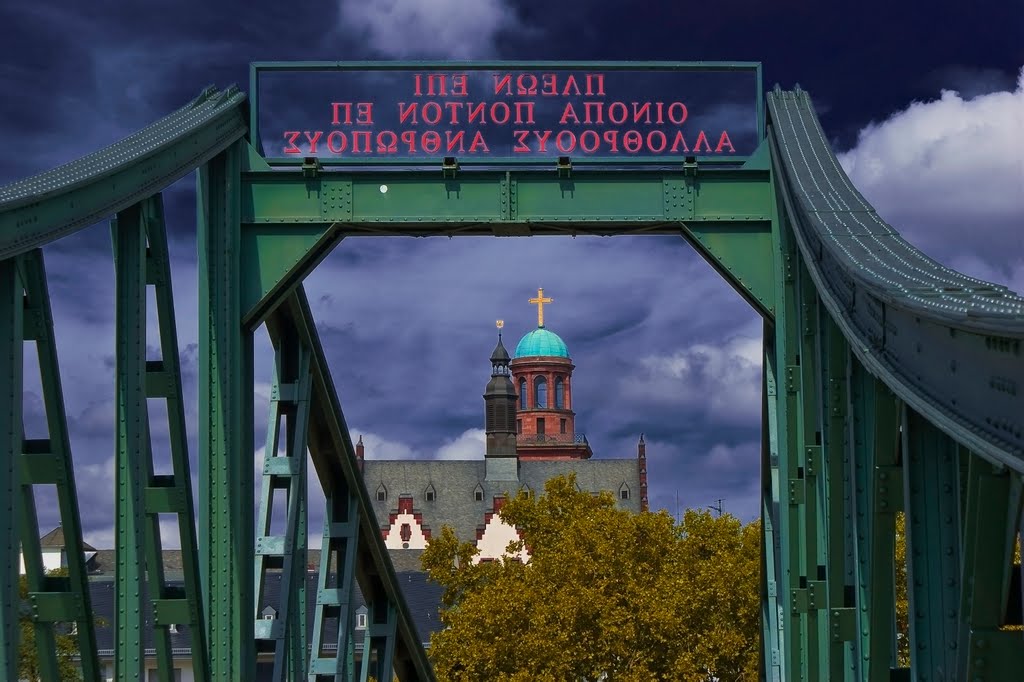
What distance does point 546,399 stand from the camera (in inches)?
5842

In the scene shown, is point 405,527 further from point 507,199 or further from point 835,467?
point 835,467

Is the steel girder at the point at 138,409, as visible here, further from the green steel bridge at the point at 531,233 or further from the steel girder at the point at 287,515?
the steel girder at the point at 287,515

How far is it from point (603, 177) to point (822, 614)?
454cm

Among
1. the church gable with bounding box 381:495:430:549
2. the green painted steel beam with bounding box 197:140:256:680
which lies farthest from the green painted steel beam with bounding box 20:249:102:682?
the church gable with bounding box 381:495:430:549

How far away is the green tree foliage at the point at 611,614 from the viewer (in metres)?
42.2

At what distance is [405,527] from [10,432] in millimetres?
127246

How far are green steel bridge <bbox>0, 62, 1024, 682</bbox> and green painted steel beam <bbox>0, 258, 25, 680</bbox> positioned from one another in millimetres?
13

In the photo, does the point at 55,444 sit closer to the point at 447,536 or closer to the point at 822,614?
the point at 822,614

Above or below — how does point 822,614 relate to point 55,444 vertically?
below

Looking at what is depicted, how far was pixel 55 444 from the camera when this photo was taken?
10148 millimetres

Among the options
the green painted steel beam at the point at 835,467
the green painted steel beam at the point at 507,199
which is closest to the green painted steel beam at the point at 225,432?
the green painted steel beam at the point at 507,199

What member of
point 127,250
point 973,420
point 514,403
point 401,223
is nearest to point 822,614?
point 401,223

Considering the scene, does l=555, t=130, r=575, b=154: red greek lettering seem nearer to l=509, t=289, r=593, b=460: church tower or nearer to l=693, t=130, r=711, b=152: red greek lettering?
l=693, t=130, r=711, b=152: red greek lettering

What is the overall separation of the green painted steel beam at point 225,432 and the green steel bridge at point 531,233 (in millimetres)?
20
